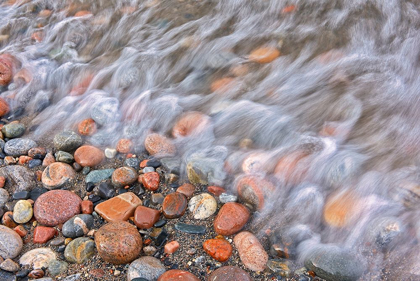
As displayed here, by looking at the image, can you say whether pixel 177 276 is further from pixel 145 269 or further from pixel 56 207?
pixel 56 207

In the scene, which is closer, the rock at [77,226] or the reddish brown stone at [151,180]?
the rock at [77,226]

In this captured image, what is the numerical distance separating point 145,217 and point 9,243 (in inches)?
35.7

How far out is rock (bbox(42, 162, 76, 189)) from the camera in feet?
10.0

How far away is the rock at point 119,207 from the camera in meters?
2.73

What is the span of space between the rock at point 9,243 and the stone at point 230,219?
4.38ft

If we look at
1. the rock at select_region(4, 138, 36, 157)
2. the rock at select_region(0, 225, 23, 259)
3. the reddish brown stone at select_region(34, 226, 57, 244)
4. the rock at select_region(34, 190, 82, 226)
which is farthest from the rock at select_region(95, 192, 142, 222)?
the rock at select_region(4, 138, 36, 157)

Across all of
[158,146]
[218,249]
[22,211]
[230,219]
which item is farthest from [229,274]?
[22,211]

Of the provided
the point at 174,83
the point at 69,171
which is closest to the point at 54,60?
the point at 174,83

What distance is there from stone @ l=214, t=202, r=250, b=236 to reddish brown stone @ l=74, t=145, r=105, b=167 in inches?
48.1

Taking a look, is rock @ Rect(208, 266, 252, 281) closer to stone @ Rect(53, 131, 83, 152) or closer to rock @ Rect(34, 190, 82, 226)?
rock @ Rect(34, 190, 82, 226)

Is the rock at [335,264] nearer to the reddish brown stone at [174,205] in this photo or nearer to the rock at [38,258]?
the reddish brown stone at [174,205]

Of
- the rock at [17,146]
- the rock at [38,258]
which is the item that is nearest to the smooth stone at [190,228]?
the rock at [38,258]

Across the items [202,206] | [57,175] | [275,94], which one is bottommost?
[57,175]

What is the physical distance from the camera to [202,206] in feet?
8.96
